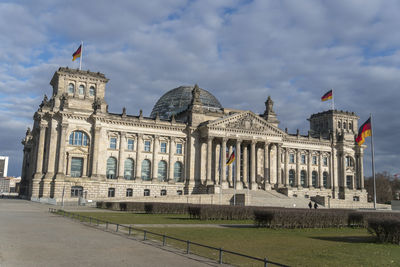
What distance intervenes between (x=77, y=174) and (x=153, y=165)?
14.9 m

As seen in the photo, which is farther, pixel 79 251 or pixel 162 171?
pixel 162 171

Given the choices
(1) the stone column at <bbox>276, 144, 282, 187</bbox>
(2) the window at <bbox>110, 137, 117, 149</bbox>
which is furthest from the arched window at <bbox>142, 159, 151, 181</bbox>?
(1) the stone column at <bbox>276, 144, 282, 187</bbox>

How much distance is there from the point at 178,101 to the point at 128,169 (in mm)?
26864

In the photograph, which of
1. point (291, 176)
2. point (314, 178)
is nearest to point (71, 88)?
point (291, 176)

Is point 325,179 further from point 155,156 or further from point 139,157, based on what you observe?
point 139,157

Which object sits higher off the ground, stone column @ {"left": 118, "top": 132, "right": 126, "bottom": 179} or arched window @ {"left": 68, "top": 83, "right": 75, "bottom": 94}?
arched window @ {"left": 68, "top": 83, "right": 75, "bottom": 94}

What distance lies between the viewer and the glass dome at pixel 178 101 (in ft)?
316

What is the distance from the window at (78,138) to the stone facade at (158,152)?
0.18 meters

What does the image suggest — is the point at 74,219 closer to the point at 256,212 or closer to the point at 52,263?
the point at 256,212

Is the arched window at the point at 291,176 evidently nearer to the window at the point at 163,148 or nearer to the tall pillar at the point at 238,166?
the tall pillar at the point at 238,166

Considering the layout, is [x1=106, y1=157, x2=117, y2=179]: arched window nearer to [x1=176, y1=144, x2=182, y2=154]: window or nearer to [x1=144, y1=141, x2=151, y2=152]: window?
[x1=144, y1=141, x2=151, y2=152]: window

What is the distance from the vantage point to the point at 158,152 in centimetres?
7950

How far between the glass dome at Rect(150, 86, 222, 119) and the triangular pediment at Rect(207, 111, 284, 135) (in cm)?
1552

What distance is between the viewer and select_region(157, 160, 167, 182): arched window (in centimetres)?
7970
